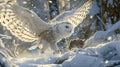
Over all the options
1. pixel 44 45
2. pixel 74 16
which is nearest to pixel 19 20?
pixel 44 45

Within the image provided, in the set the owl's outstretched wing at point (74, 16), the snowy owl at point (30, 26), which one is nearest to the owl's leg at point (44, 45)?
the snowy owl at point (30, 26)

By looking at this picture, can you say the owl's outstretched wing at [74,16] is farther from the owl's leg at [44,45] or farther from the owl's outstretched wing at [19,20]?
the owl's outstretched wing at [19,20]

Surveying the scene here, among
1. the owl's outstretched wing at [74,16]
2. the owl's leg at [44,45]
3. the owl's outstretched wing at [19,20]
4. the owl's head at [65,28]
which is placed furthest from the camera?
the owl's outstretched wing at [74,16]

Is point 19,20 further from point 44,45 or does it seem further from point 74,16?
point 74,16

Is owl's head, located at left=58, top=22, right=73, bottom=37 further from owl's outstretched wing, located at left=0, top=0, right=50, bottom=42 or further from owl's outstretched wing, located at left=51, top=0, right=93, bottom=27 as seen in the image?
owl's outstretched wing, located at left=51, top=0, right=93, bottom=27

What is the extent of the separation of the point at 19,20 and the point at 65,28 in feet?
2.56

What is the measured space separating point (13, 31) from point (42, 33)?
2.00 feet

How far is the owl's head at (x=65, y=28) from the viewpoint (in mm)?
6688

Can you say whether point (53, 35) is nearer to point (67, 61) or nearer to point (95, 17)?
point (95, 17)

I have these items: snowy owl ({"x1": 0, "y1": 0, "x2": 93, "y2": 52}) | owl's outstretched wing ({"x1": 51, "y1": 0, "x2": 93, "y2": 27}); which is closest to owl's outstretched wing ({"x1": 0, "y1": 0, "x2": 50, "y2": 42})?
snowy owl ({"x1": 0, "y1": 0, "x2": 93, "y2": 52})

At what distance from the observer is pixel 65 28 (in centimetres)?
677

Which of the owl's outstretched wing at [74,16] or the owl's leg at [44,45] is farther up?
the owl's outstretched wing at [74,16]

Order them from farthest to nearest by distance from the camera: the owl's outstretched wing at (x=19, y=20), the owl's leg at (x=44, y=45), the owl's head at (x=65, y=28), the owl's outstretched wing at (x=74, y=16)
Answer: the owl's outstretched wing at (x=74, y=16)
the owl's leg at (x=44, y=45)
the owl's head at (x=65, y=28)
the owl's outstretched wing at (x=19, y=20)

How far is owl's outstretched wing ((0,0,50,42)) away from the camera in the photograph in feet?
21.2
